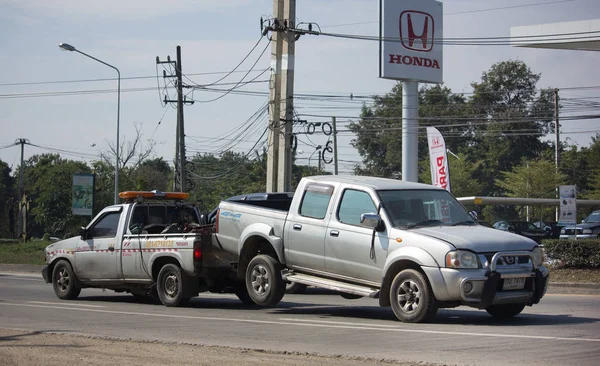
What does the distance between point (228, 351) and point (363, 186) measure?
13.2 ft

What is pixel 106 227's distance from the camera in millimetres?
15609

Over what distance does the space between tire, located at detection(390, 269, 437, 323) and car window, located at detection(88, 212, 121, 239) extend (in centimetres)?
678

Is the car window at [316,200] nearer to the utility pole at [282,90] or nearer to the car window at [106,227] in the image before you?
the car window at [106,227]

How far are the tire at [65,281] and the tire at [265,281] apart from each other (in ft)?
16.7

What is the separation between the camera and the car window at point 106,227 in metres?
15.4

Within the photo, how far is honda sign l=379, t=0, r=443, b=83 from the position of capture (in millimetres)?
34750

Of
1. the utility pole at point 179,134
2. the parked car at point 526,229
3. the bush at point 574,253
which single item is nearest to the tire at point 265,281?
the bush at point 574,253

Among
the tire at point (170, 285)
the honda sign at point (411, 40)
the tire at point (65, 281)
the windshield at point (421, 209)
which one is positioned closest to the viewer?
the windshield at point (421, 209)

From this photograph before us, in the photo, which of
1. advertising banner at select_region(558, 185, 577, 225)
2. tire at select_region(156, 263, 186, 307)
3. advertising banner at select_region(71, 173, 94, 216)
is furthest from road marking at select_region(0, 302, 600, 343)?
advertising banner at select_region(71, 173, 94, 216)

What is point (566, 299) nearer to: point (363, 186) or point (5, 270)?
point (363, 186)

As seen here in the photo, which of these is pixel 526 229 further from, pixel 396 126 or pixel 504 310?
pixel 396 126

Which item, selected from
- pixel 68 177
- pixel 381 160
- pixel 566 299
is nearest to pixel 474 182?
pixel 381 160

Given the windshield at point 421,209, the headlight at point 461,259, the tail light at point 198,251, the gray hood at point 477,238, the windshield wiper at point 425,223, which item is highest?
the windshield at point 421,209

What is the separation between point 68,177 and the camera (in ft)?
209
